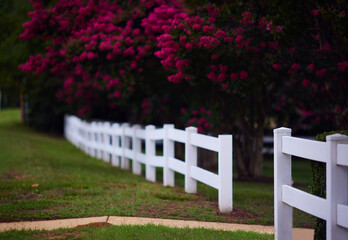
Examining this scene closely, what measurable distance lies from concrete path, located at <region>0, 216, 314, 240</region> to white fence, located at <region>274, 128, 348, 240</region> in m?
0.96

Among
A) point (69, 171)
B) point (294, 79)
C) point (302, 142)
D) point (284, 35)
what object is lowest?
point (69, 171)

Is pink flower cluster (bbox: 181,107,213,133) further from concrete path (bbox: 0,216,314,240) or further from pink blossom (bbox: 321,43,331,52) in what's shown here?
concrete path (bbox: 0,216,314,240)

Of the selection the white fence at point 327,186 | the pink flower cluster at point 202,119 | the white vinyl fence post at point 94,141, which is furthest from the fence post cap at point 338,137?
the white vinyl fence post at point 94,141

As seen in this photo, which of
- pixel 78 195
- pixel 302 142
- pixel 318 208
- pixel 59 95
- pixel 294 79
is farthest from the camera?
pixel 59 95

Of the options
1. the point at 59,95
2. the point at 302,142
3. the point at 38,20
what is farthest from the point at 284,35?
the point at 59,95

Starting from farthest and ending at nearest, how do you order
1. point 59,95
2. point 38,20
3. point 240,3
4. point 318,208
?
point 59,95 → point 38,20 → point 240,3 → point 318,208

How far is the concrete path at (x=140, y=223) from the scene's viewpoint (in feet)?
22.2

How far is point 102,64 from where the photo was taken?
12.5m

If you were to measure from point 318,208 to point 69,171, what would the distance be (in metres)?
8.33

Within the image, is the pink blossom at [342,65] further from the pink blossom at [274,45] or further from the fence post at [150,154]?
the fence post at [150,154]

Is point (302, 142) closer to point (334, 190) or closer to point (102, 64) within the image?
point (334, 190)

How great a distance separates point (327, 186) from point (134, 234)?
2.40 metres

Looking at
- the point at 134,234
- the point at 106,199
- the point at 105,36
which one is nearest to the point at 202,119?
the point at 105,36

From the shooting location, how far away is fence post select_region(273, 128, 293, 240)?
19.6 feet
